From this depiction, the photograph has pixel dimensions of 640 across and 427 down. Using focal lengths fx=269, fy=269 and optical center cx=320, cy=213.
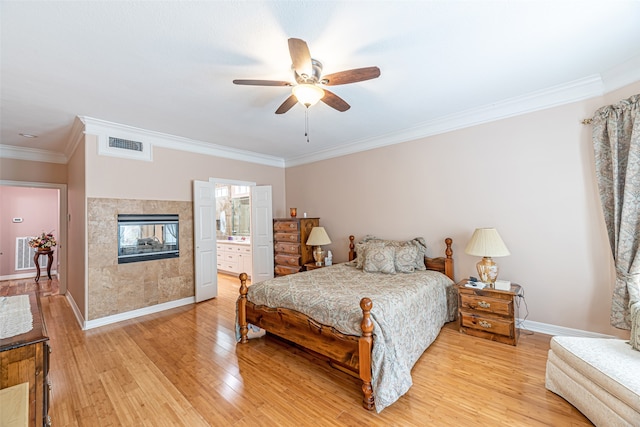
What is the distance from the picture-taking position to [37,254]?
618cm

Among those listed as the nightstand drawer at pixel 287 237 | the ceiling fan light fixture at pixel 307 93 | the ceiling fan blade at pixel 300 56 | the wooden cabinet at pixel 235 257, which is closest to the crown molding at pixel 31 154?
the wooden cabinet at pixel 235 257

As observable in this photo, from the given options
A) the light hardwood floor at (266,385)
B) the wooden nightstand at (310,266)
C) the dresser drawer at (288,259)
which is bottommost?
the light hardwood floor at (266,385)

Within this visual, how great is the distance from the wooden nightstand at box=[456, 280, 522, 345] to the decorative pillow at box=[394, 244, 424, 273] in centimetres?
62

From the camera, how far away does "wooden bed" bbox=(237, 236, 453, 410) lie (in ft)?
6.45

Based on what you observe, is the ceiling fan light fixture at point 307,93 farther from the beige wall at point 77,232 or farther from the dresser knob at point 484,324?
the beige wall at point 77,232

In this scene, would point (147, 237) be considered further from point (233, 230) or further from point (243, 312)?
point (233, 230)

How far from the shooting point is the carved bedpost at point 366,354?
1950mm

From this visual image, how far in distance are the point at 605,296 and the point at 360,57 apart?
132 inches

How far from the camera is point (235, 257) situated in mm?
6383

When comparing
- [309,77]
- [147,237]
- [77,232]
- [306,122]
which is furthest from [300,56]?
[77,232]

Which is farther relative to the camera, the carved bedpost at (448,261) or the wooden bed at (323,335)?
the carved bedpost at (448,261)

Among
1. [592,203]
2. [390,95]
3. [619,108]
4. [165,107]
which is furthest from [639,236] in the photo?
[165,107]

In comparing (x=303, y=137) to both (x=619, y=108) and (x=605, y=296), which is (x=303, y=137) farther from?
(x=605, y=296)

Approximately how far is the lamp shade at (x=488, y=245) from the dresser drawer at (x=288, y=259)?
2.89 m
